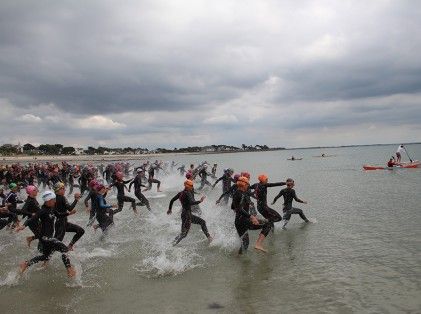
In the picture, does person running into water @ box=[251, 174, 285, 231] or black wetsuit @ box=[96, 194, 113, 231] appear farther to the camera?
person running into water @ box=[251, 174, 285, 231]

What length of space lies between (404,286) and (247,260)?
3.58 metres

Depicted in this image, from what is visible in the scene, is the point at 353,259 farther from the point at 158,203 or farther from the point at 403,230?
the point at 158,203

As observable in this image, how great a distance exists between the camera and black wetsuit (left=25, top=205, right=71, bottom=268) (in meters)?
8.61

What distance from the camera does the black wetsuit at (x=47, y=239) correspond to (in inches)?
339

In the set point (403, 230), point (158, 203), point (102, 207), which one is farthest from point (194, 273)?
point (158, 203)

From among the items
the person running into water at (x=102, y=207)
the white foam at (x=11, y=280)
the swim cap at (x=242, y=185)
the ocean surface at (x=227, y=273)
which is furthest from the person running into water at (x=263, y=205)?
the white foam at (x=11, y=280)

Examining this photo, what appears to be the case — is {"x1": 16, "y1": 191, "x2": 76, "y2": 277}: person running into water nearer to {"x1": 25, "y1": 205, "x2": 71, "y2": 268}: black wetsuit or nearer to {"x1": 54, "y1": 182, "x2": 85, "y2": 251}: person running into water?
{"x1": 25, "y1": 205, "x2": 71, "y2": 268}: black wetsuit

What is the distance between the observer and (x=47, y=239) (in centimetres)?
862

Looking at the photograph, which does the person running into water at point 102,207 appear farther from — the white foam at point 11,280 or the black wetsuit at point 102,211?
the white foam at point 11,280

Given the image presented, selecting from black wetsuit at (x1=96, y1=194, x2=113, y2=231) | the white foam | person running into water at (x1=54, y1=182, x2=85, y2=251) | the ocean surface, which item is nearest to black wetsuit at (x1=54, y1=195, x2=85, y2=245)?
person running into water at (x1=54, y1=182, x2=85, y2=251)

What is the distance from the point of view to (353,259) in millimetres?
9883

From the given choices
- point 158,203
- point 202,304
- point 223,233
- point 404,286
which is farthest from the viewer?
point 158,203

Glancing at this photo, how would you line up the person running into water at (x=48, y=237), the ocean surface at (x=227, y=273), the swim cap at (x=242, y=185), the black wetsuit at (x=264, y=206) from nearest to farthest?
the ocean surface at (x=227, y=273)
the person running into water at (x=48, y=237)
the swim cap at (x=242, y=185)
the black wetsuit at (x=264, y=206)

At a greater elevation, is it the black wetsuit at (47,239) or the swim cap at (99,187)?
the swim cap at (99,187)
